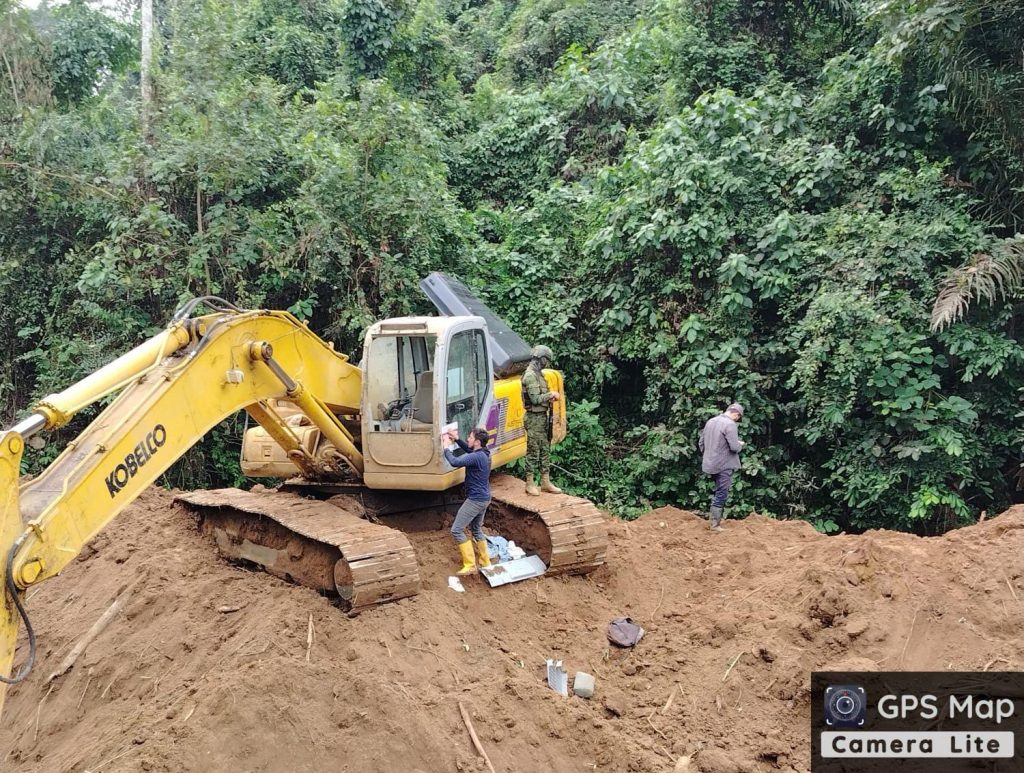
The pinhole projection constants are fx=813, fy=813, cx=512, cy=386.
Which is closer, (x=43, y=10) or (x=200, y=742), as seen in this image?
(x=200, y=742)

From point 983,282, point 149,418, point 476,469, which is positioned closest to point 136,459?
point 149,418

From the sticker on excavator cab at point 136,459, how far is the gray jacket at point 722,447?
20.1 ft

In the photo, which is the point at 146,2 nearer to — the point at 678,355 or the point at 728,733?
the point at 678,355

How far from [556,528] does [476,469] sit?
0.98 metres

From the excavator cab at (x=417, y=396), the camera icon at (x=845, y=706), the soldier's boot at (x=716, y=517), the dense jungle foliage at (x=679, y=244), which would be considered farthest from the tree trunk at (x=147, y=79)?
the camera icon at (x=845, y=706)

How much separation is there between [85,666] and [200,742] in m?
2.21

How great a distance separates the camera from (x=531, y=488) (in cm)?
776

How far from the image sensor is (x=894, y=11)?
404 inches

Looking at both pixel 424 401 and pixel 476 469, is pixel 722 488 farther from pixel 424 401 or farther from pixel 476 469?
pixel 424 401

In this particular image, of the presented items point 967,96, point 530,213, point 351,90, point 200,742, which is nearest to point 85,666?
point 200,742

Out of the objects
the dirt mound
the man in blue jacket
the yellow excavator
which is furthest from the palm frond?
the man in blue jacket

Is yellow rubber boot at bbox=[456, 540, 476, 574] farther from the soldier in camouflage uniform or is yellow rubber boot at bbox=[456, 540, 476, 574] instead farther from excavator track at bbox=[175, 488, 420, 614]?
the soldier in camouflage uniform

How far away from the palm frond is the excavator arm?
652 centimetres

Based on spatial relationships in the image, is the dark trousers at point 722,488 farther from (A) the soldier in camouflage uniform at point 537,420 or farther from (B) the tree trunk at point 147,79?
(B) the tree trunk at point 147,79
